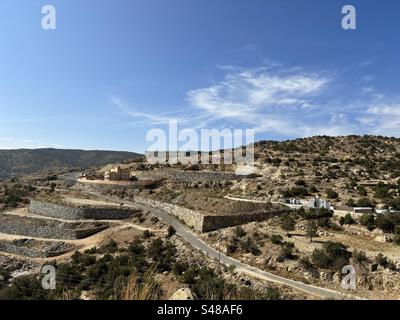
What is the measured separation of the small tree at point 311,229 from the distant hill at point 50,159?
12261cm

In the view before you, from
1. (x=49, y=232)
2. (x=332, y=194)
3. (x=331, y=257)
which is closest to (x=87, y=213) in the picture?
(x=49, y=232)

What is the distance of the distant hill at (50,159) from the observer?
14800 cm

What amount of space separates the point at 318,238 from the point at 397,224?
5914 millimetres

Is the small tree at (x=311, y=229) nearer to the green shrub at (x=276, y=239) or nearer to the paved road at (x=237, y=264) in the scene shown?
the green shrub at (x=276, y=239)

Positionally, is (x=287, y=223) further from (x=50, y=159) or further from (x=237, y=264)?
(x=50, y=159)

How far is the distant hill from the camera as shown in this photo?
14800 cm

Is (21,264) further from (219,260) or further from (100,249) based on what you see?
(219,260)

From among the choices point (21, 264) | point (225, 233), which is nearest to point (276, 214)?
point (225, 233)

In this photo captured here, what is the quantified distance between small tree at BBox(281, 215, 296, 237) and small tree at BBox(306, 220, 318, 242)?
1390mm

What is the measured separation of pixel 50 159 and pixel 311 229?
149089 mm

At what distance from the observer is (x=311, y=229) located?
29844 millimetres

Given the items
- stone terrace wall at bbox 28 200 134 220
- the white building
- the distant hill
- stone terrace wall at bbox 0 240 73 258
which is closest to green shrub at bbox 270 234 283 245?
the white building

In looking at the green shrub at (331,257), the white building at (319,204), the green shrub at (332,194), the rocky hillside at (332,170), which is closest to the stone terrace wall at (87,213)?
the rocky hillside at (332,170)

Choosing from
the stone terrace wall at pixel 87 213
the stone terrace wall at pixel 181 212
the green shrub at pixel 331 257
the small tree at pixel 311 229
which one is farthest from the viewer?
the stone terrace wall at pixel 87 213
